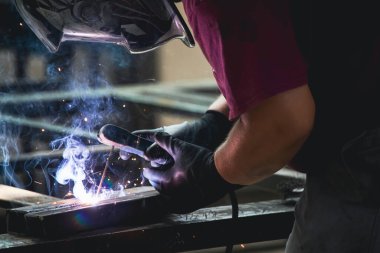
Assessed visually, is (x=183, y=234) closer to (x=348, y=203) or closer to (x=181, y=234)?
(x=181, y=234)

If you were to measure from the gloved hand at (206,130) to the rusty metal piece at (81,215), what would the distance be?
0.70ft

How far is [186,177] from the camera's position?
1678mm

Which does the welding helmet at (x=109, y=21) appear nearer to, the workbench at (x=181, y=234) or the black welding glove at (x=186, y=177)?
the black welding glove at (x=186, y=177)

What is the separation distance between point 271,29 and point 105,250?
799 millimetres

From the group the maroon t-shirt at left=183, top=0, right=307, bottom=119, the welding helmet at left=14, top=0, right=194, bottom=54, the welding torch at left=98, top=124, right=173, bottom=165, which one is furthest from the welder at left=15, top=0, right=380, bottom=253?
the welding helmet at left=14, top=0, right=194, bottom=54

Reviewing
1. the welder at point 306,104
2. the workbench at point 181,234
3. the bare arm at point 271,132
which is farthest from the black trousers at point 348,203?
the workbench at point 181,234

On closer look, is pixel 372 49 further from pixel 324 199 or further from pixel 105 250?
pixel 105 250

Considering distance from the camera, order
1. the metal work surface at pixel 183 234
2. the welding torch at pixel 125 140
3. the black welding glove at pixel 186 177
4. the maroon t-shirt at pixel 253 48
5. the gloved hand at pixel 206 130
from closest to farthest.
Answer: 1. the maroon t-shirt at pixel 253 48
2. the black welding glove at pixel 186 177
3. the metal work surface at pixel 183 234
4. the welding torch at pixel 125 140
5. the gloved hand at pixel 206 130

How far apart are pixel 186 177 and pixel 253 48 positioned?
1.61 ft

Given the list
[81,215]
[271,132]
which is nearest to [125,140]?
[81,215]

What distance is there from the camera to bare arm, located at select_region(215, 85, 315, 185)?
1.31 m

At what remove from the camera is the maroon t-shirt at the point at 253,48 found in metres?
1.28

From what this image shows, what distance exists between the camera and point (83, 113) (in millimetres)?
3402

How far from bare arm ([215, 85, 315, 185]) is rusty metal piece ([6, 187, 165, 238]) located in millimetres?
518
